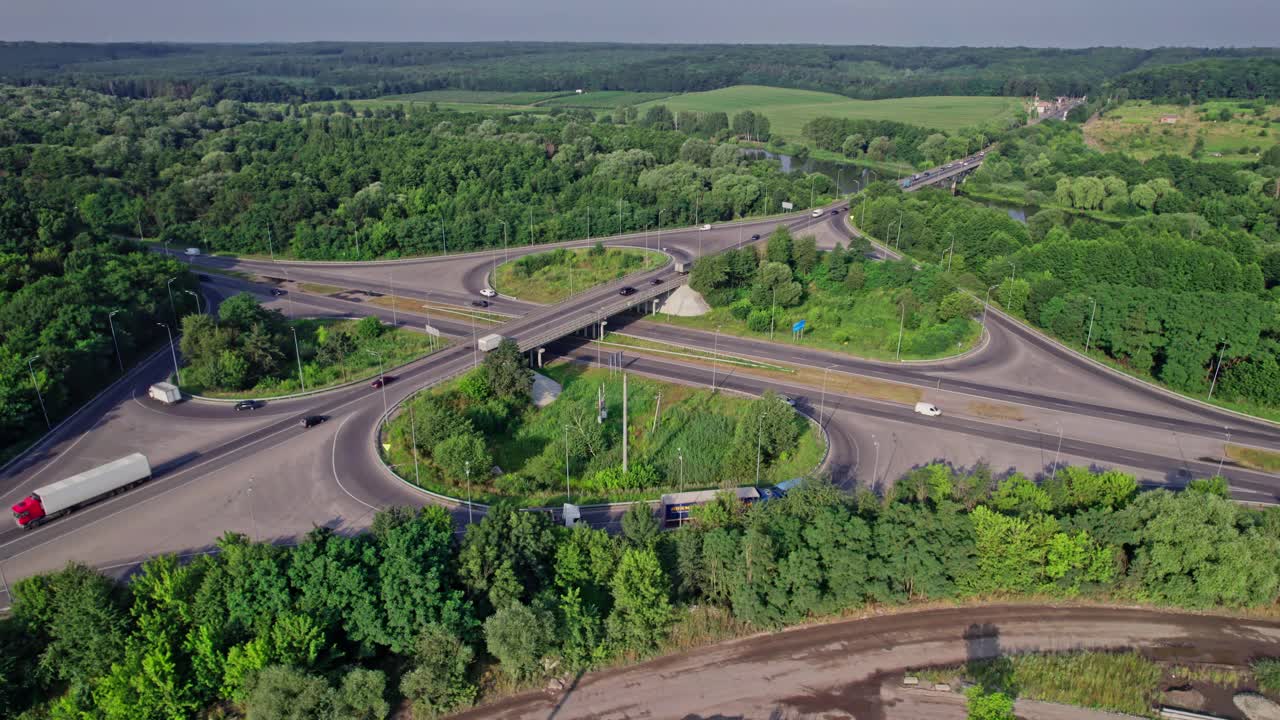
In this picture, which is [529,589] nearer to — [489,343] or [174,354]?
[489,343]

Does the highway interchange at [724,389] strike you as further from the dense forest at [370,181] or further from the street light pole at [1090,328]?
the dense forest at [370,181]

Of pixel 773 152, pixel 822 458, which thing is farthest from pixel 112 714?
pixel 773 152

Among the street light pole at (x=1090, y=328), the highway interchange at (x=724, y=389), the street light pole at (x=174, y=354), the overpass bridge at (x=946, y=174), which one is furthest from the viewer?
the overpass bridge at (x=946, y=174)

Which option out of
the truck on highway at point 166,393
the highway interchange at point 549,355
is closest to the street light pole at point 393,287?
the highway interchange at point 549,355

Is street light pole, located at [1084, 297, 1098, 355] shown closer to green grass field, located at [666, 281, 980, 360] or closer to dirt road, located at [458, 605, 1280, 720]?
green grass field, located at [666, 281, 980, 360]

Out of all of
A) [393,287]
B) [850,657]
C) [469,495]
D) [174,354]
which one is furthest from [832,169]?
[850,657]

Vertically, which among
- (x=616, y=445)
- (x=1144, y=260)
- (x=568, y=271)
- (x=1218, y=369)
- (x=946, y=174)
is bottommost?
(x=616, y=445)
